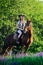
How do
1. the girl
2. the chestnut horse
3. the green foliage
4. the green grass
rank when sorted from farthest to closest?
1. the green foliage
2. the girl
3. the chestnut horse
4. the green grass

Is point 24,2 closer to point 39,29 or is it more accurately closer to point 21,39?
point 39,29

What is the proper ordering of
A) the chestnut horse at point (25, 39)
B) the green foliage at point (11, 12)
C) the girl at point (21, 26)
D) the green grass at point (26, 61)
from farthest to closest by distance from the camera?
the green foliage at point (11, 12)
the girl at point (21, 26)
the chestnut horse at point (25, 39)
the green grass at point (26, 61)

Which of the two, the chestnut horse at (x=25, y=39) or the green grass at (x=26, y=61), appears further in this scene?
the chestnut horse at (x=25, y=39)

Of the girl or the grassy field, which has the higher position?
the girl

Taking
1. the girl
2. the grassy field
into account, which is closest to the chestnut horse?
the girl

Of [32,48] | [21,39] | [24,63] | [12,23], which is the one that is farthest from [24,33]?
[32,48]

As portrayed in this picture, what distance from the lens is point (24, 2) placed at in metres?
26.4

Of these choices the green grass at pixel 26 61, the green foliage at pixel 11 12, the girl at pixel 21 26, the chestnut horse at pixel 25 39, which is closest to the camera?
the green grass at pixel 26 61

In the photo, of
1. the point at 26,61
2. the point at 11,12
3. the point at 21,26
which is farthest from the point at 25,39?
the point at 11,12

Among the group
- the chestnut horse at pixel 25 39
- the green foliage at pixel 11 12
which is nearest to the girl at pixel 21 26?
the chestnut horse at pixel 25 39

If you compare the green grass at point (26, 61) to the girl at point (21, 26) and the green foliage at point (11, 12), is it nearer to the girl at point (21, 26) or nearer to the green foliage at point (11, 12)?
the girl at point (21, 26)

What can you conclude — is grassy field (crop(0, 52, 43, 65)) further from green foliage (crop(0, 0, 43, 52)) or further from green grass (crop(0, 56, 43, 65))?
green foliage (crop(0, 0, 43, 52))

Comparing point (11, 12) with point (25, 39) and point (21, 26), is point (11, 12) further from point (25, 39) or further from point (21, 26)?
point (25, 39)

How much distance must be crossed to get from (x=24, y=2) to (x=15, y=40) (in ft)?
35.1
